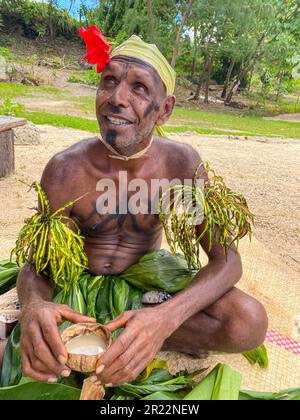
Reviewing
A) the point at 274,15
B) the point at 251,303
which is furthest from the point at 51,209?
the point at 274,15

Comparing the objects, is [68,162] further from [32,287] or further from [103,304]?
[103,304]

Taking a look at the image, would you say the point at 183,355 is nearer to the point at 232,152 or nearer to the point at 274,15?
the point at 232,152

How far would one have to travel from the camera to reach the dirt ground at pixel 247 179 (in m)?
3.57

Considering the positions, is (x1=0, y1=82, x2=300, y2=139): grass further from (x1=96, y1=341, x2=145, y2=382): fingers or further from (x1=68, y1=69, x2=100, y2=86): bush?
(x1=96, y1=341, x2=145, y2=382): fingers

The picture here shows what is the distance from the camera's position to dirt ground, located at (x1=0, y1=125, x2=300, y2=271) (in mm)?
3568

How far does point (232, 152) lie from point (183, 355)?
567 centimetres

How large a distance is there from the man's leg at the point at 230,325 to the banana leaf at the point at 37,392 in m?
0.62

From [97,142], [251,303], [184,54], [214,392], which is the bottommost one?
[214,392]

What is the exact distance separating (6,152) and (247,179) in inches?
121

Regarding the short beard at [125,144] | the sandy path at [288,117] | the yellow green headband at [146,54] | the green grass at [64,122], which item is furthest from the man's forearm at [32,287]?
the sandy path at [288,117]

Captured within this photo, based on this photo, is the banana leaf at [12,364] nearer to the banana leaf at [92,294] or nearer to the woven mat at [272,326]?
the banana leaf at [92,294]

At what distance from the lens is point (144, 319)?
133cm

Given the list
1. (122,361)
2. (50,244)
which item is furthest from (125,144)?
(122,361)

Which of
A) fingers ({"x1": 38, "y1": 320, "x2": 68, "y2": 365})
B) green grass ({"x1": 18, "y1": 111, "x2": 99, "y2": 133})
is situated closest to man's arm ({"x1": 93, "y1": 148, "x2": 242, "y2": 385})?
fingers ({"x1": 38, "y1": 320, "x2": 68, "y2": 365})
